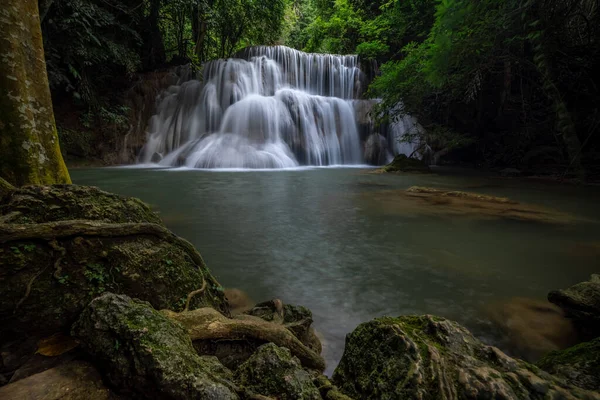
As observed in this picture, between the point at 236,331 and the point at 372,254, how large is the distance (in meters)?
2.62

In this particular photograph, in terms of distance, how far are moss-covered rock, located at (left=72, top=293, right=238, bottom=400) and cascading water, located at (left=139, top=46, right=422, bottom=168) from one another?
13897mm

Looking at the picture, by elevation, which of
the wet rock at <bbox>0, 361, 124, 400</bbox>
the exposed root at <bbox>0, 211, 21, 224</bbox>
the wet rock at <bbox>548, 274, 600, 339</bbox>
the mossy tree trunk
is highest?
the mossy tree trunk

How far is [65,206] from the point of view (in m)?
1.94

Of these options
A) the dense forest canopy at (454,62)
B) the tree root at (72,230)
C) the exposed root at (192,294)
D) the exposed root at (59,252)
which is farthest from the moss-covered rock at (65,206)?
the dense forest canopy at (454,62)

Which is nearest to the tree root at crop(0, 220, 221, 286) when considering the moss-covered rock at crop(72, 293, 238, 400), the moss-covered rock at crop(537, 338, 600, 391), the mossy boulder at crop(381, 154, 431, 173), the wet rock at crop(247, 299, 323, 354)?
the moss-covered rock at crop(72, 293, 238, 400)

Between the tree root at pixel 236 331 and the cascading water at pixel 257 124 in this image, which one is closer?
the tree root at pixel 236 331

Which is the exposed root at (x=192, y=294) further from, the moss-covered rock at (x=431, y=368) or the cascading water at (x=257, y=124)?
the cascading water at (x=257, y=124)

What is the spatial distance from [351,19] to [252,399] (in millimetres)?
26925

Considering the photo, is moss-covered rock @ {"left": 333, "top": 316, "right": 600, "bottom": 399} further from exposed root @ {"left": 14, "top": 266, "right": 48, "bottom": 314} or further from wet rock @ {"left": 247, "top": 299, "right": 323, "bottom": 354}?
exposed root @ {"left": 14, "top": 266, "right": 48, "bottom": 314}

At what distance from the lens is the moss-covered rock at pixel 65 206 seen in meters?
1.76

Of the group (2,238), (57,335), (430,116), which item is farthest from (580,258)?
(430,116)

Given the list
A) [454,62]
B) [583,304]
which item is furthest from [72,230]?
[454,62]

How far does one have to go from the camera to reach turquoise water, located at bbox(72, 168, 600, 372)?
280cm

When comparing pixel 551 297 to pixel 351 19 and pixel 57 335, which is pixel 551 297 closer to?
pixel 57 335
